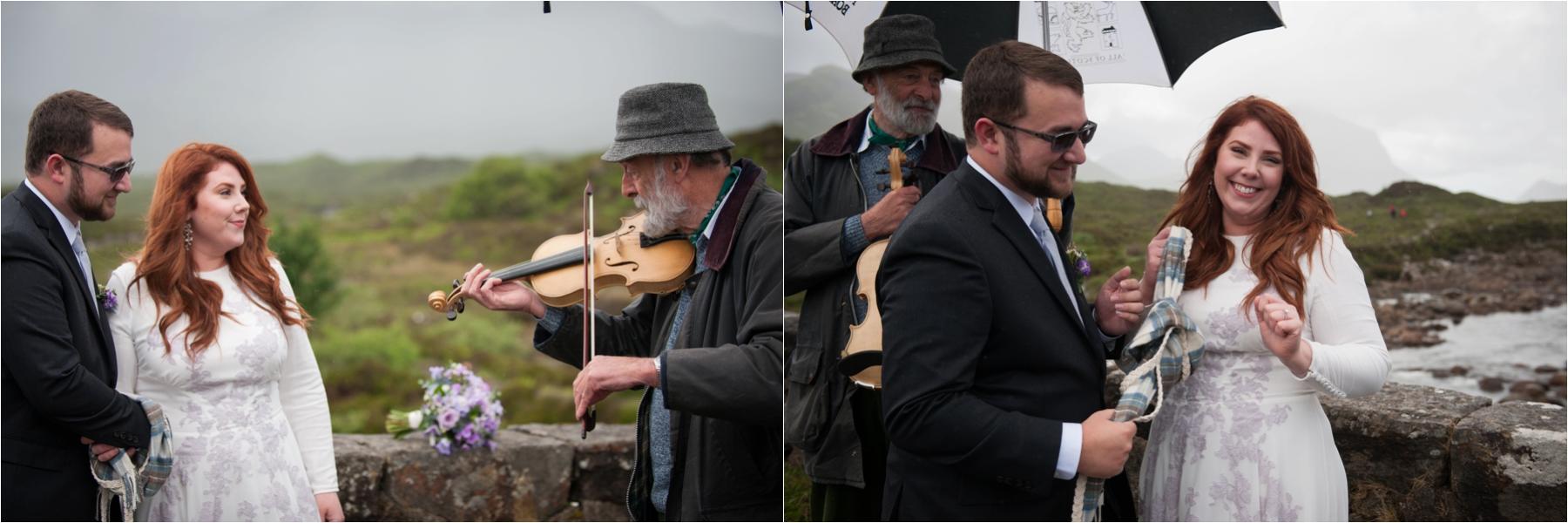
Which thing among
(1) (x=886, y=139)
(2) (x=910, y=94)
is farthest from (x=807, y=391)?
(2) (x=910, y=94)

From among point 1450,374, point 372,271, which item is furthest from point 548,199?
point 1450,374

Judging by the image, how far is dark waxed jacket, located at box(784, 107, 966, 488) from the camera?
290 cm

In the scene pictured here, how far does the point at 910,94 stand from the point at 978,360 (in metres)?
1.13

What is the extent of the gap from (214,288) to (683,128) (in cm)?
139

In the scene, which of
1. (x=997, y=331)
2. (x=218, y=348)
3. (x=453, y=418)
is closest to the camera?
(x=997, y=331)

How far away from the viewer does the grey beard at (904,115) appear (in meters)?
3.03

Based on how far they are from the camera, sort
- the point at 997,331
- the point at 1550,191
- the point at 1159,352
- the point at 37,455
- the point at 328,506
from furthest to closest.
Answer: the point at 1550,191 < the point at 328,506 < the point at 37,455 < the point at 1159,352 < the point at 997,331

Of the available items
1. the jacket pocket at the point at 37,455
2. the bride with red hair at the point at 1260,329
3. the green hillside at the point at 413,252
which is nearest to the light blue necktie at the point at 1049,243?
the bride with red hair at the point at 1260,329

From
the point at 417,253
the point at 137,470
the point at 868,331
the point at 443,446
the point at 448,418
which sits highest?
the point at 417,253

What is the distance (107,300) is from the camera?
2904 millimetres

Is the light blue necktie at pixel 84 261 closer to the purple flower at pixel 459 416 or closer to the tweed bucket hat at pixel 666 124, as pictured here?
the tweed bucket hat at pixel 666 124

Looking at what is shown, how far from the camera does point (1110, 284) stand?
8.29ft

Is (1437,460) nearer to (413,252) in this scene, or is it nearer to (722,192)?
(722,192)

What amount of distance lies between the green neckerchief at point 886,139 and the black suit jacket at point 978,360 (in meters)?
0.88
